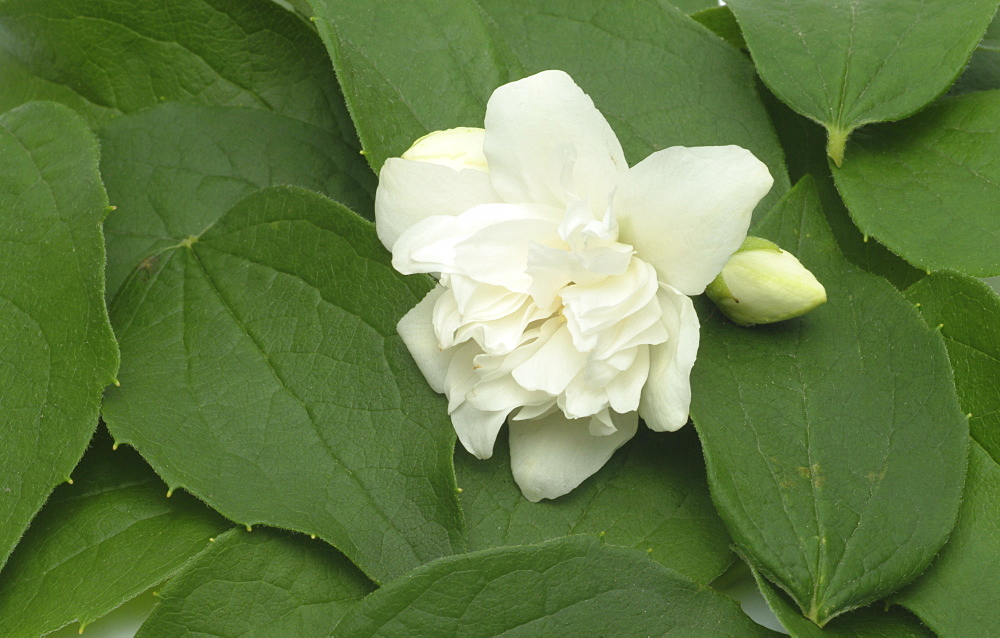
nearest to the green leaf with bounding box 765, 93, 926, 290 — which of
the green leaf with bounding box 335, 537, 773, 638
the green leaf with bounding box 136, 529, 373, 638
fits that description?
the green leaf with bounding box 335, 537, 773, 638

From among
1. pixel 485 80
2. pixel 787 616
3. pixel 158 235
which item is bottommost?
pixel 787 616

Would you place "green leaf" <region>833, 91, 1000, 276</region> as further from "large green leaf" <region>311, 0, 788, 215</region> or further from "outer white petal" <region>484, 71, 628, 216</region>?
"outer white petal" <region>484, 71, 628, 216</region>

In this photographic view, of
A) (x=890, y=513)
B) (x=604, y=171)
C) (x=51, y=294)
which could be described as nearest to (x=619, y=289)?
(x=604, y=171)

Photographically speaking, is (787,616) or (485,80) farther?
(485,80)

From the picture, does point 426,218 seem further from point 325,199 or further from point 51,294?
point 51,294

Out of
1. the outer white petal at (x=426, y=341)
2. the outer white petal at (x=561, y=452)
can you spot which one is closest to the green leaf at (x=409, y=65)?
the outer white petal at (x=426, y=341)

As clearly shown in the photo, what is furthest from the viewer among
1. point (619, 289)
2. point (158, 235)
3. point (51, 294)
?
point (158, 235)
